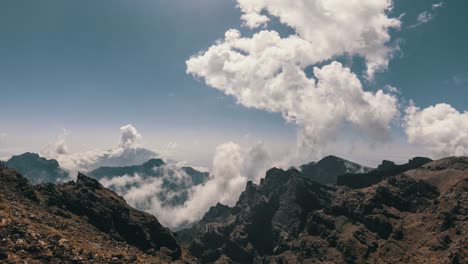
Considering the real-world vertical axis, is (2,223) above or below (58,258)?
above

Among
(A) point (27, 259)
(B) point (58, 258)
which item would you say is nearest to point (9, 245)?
(A) point (27, 259)

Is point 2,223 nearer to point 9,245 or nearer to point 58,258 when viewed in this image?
point 9,245

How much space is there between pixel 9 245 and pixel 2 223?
77.7ft

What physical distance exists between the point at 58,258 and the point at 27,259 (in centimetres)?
2108

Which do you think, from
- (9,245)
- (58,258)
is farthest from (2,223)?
(58,258)

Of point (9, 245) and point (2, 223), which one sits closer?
point (9, 245)

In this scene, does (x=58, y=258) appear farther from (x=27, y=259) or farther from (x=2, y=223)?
(x=2, y=223)

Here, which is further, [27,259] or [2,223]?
[2,223]

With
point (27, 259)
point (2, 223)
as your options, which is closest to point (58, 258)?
point (27, 259)

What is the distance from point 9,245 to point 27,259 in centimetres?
1190

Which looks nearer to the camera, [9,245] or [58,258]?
[9,245]

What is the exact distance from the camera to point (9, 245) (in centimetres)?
18162

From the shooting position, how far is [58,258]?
199 m

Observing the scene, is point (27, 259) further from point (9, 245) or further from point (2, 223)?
point (2, 223)
